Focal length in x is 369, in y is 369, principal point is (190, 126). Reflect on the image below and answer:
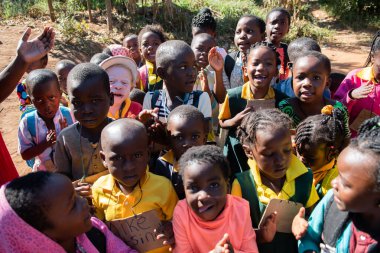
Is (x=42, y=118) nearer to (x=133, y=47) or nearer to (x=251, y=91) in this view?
(x=251, y=91)

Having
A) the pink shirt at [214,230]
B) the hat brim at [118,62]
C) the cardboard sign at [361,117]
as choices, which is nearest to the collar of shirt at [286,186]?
the pink shirt at [214,230]

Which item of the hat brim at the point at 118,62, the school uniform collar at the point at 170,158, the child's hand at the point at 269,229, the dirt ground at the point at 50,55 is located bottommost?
the dirt ground at the point at 50,55

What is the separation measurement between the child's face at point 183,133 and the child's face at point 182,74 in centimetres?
50

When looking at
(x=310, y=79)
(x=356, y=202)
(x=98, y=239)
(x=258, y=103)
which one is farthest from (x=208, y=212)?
(x=310, y=79)

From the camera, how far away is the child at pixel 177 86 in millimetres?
2719

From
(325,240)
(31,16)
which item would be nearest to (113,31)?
(31,16)

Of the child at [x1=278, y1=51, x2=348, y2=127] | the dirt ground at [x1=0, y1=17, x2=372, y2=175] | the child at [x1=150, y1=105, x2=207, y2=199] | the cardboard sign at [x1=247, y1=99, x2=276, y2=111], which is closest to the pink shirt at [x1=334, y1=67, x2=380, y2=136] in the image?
the child at [x1=278, y1=51, x2=348, y2=127]

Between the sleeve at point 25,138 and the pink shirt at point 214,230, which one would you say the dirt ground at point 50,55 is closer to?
the sleeve at point 25,138

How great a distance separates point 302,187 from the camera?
6.77 ft

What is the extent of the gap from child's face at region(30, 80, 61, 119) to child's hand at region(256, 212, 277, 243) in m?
1.79

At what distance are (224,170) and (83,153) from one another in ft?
2.93

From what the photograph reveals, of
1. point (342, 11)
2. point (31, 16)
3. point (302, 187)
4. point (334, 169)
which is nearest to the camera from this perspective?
point (302, 187)

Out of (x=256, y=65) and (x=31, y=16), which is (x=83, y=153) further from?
(x=31, y=16)

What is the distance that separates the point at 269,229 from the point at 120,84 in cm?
161
